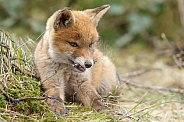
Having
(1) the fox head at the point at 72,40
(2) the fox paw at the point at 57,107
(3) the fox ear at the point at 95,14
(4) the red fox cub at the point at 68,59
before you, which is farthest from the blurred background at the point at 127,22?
(2) the fox paw at the point at 57,107

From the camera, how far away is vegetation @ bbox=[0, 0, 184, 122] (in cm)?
474

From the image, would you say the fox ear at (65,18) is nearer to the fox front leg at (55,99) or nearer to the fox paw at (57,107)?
the fox front leg at (55,99)

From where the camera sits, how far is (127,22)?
11492 millimetres

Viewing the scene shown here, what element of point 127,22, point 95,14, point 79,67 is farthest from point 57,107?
point 127,22

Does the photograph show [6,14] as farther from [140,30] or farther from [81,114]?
[81,114]

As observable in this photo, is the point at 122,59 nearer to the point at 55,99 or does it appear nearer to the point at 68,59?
the point at 68,59

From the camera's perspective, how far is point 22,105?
460 cm

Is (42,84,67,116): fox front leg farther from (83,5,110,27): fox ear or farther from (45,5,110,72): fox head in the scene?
(83,5,110,27): fox ear

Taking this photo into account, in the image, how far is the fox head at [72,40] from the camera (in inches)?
197

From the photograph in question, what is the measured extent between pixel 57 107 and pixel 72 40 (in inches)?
27.9

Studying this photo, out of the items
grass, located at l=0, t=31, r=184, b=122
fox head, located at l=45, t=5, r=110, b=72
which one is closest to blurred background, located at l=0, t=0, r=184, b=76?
grass, located at l=0, t=31, r=184, b=122

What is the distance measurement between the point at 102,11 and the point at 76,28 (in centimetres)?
62

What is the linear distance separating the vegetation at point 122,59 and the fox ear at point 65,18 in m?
0.62

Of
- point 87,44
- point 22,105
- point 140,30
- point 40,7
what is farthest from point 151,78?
point 22,105
